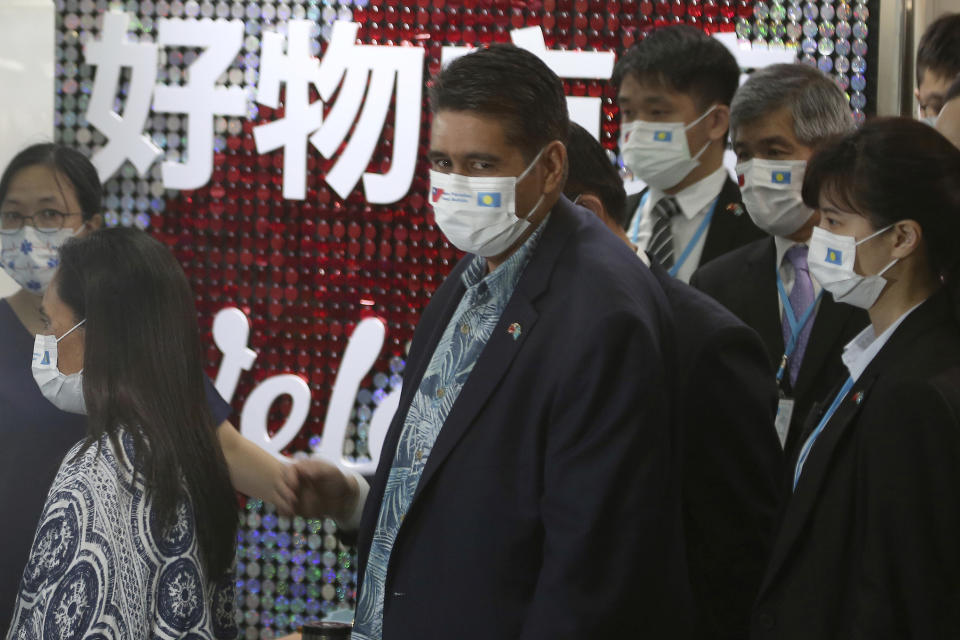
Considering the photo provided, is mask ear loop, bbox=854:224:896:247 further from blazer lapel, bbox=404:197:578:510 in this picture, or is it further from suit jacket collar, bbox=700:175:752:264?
suit jacket collar, bbox=700:175:752:264

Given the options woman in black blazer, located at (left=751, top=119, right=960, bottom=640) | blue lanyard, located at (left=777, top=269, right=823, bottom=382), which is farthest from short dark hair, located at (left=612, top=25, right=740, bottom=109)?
woman in black blazer, located at (left=751, top=119, right=960, bottom=640)

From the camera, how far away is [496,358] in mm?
1739

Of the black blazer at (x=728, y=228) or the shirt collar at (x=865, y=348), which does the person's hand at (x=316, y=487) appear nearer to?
the shirt collar at (x=865, y=348)

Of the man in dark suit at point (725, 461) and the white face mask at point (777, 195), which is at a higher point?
the white face mask at point (777, 195)

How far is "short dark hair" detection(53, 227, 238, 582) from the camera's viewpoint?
1.97 metres

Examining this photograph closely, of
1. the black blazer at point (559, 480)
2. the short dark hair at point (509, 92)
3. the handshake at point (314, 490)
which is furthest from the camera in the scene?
the handshake at point (314, 490)

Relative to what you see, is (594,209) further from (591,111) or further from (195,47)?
(195,47)

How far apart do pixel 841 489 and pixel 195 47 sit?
311cm

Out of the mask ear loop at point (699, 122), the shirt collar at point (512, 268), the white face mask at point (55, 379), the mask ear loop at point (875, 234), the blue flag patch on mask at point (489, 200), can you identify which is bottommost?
the white face mask at point (55, 379)

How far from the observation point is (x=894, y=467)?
5.63 ft

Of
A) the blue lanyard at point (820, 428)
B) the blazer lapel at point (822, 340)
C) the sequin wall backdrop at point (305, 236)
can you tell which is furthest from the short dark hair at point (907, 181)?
the sequin wall backdrop at point (305, 236)

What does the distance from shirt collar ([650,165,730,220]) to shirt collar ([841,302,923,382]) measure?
134cm

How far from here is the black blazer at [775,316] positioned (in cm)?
262

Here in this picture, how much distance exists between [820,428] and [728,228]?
1.34 m
